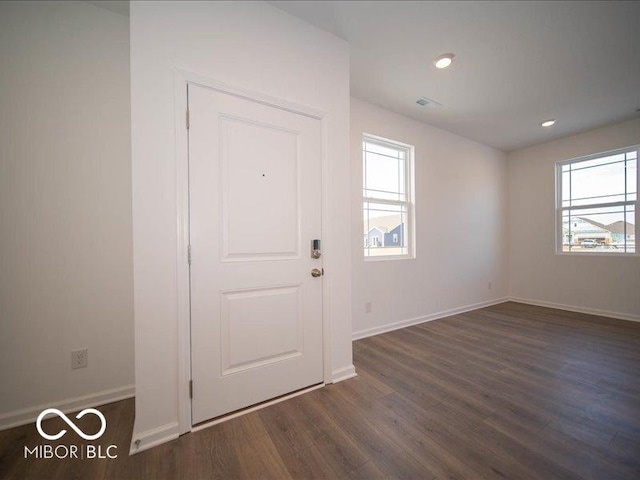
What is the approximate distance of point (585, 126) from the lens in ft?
12.5

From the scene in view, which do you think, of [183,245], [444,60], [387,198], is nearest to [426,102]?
[444,60]

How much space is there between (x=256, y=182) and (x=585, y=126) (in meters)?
5.10

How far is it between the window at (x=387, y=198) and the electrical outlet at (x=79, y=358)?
272 cm

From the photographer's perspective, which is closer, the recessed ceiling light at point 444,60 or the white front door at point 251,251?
the white front door at point 251,251

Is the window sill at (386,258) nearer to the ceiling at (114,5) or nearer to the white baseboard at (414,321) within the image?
the white baseboard at (414,321)

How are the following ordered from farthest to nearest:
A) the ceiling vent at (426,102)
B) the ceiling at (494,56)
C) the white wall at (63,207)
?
the ceiling vent at (426,102), the ceiling at (494,56), the white wall at (63,207)

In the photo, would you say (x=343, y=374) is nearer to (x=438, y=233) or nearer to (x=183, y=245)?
(x=183, y=245)

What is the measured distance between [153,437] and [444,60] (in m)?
3.66

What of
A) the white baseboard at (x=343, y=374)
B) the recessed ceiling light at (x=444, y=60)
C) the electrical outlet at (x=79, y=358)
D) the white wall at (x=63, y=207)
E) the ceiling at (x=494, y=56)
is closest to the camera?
the white wall at (x=63, y=207)

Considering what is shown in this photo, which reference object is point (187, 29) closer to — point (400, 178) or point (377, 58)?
point (377, 58)

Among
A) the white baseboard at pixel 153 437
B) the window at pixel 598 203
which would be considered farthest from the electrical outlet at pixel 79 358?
the window at pixel 598 203

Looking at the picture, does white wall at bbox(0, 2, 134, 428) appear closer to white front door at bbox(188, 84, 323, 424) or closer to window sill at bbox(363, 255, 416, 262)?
white front door at bbox(188, 84, 323, 424)

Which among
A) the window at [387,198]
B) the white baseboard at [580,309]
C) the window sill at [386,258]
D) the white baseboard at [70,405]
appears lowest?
the white baseboard at [580,309]

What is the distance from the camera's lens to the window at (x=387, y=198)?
3.21m
